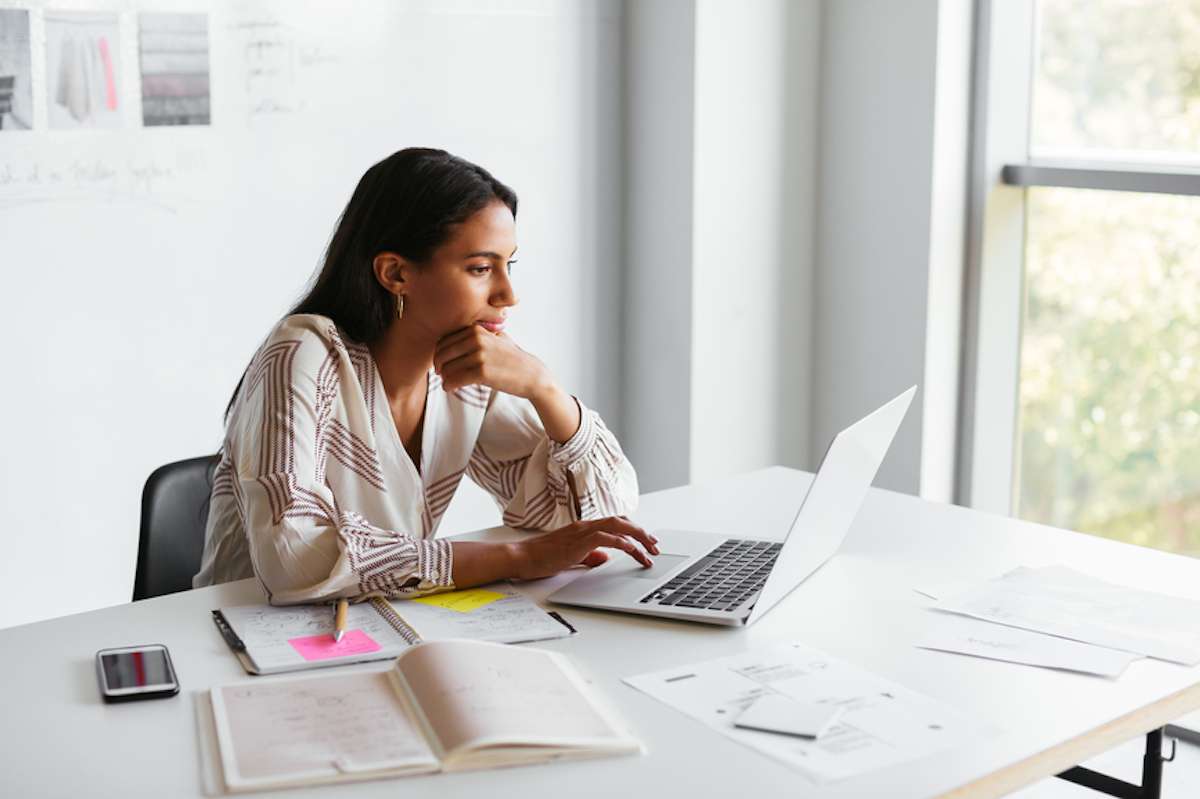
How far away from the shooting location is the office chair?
1937 mm

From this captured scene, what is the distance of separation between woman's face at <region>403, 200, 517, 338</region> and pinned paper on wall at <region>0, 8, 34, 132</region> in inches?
41.5

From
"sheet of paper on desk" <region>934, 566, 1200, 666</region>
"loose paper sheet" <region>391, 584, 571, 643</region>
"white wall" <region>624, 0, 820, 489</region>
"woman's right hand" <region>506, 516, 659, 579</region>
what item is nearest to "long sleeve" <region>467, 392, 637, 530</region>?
"woman's right hand" <region>506, 516, 659, 579</region>

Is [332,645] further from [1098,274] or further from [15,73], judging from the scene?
[1098,274]

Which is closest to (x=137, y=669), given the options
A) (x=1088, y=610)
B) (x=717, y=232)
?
(x=1088, y=610)

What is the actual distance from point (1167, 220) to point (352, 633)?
7.04 feet

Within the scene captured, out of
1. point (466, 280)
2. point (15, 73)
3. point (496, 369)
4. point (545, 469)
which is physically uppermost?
point (15, 73)

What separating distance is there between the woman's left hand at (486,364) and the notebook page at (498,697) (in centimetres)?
52

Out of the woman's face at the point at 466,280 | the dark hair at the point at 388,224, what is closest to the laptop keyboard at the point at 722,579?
the woman's face at the point at 466,280

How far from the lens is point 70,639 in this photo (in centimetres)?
150

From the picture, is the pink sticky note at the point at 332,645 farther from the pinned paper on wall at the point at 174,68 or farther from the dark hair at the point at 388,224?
the pinned paper on wall at the point at 174,68

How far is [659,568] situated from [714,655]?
292 millimetres

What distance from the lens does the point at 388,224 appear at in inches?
74.7

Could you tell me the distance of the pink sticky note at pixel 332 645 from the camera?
142 centimetres

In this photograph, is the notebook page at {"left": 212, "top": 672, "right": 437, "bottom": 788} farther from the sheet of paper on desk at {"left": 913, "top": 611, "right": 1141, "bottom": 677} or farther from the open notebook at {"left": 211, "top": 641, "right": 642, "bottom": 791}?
the sheet of paper on desk at {"left": 913, "top": 611, "right": 1141, "bottom": 677}
